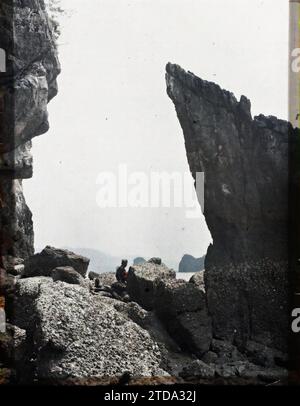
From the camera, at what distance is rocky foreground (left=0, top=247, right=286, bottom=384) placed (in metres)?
15.8

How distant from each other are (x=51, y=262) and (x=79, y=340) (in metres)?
11.7

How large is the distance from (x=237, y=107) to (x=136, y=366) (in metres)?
21.5

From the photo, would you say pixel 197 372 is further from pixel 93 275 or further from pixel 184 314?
pixel 93 275

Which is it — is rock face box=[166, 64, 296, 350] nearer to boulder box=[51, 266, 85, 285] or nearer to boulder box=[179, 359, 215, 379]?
boulder box=[51, 266, 85, 285]

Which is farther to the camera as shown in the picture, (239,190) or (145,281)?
(239,190)

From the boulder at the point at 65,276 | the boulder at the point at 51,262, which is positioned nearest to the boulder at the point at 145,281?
the boulder at the point at 51,262

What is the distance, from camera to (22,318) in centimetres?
2034

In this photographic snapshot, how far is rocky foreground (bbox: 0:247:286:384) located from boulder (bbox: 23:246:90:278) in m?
0.06

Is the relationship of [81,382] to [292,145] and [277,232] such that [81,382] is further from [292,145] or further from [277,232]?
[292,145]

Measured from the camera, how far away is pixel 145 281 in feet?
89.8

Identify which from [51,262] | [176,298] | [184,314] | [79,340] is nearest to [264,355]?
[184,314]

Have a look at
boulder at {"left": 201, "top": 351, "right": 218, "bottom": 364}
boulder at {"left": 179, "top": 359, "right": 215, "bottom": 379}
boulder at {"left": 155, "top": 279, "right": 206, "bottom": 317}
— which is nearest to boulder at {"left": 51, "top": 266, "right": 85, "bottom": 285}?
boulder at {"left": 155, "top": 279, "right": 206, "bottom": 317}

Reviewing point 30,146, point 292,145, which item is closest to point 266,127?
point 292,145

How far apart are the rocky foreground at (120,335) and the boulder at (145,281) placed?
0.06m
